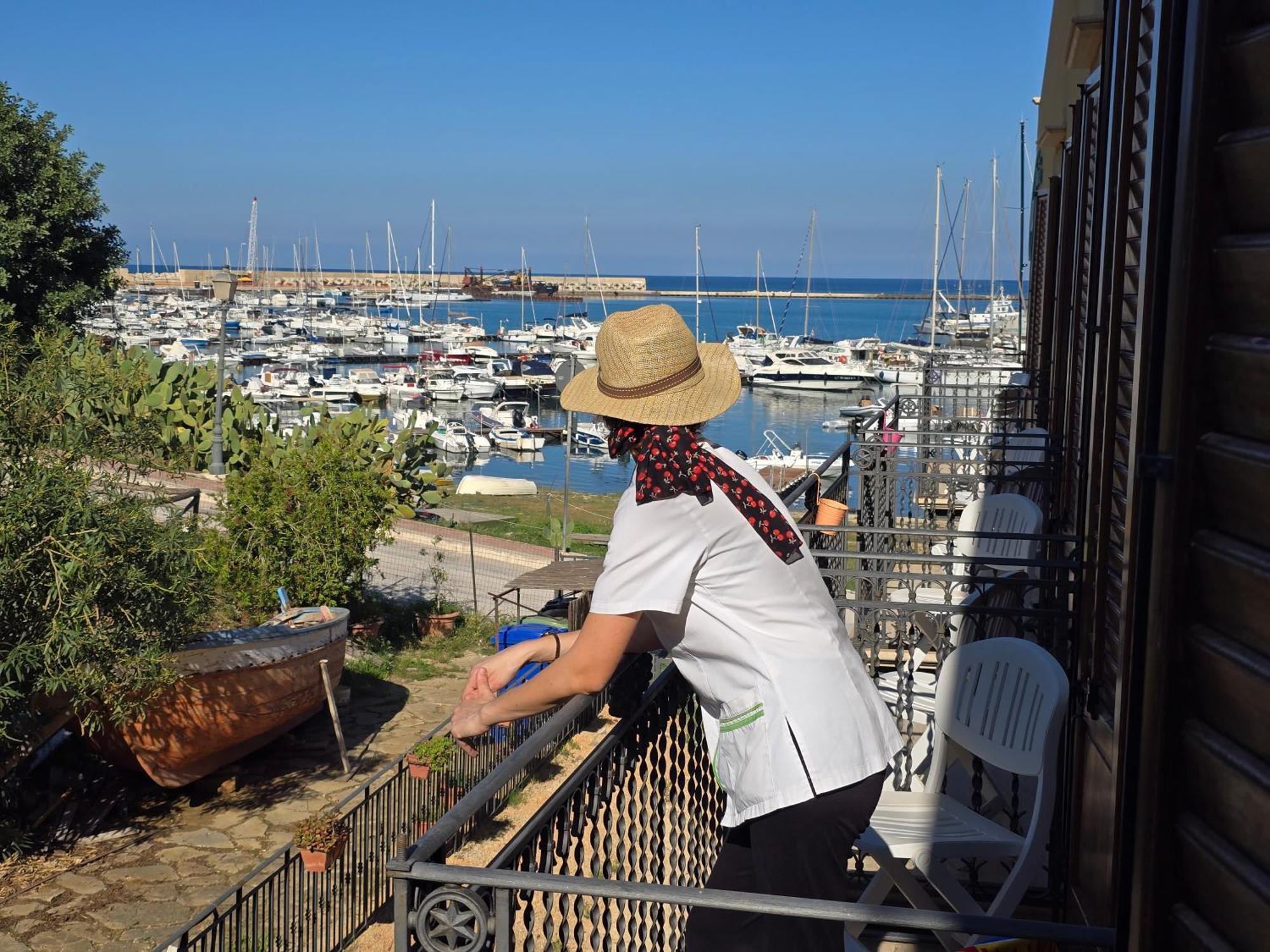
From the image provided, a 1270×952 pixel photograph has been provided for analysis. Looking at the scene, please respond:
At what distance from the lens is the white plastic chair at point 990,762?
3.32m

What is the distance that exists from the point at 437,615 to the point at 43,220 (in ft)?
38.2

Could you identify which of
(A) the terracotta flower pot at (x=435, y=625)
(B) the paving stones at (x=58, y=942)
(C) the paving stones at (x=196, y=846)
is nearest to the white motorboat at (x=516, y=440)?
(A) the terracotta flower pot at (x=435, y=625)

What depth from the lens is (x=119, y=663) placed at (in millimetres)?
8492

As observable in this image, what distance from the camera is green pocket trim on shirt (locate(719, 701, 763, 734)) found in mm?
2436

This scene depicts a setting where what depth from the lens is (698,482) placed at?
2.44 m

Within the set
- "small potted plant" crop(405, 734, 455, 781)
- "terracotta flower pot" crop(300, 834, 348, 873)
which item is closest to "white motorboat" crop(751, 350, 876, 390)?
"small potted plant" crop(405, 734, 455, 781)

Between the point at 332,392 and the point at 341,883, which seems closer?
the point at 341,883

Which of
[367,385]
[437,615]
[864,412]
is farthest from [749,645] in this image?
[367,385]

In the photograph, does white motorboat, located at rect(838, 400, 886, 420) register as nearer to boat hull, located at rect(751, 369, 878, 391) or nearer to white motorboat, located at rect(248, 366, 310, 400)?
boat hull, located at rect(751, 369, 878, 391)

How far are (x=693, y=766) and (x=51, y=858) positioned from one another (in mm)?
7621

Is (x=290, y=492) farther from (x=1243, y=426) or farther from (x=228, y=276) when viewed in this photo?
(x=1243, y=426)

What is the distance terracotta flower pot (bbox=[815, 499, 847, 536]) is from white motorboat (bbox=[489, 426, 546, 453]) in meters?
43.0

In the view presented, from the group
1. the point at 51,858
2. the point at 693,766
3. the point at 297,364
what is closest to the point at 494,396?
the point at 297,364

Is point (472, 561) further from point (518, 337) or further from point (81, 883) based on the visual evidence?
point (518, 337)
